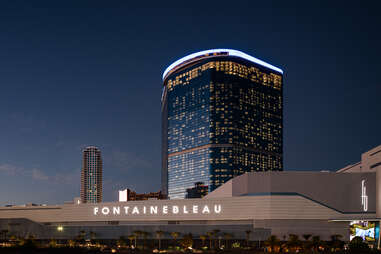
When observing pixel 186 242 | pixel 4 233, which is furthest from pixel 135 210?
pixel 4 233

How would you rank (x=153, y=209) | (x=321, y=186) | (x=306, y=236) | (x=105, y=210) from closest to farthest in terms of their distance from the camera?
1. (x=306, y=236)
2. (x=321, y=186)
3. (x=153, y=209)
4. (x=105, y=210)

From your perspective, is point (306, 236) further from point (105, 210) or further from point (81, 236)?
point (81, 236)

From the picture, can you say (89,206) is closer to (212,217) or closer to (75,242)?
(75,242)

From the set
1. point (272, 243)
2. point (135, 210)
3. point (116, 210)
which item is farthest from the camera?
point (116, 210)

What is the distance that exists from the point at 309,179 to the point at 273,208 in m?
8.94

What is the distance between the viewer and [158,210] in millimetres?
95875

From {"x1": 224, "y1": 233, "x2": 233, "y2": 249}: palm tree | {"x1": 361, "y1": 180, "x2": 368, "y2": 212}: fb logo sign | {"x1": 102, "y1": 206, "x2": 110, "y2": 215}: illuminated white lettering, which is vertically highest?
{"x1": 361, "y1": 180, "x2": 368, "y2": 212}: fb logo sign

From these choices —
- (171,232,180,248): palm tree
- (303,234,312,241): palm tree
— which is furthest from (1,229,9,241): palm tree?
(303,234,312,241): palm tree

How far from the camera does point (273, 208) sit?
87.8m

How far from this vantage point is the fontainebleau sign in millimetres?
92481

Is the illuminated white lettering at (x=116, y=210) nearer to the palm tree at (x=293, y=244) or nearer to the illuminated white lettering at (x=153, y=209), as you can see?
the illuminated white lettering at (x=153, y=209)

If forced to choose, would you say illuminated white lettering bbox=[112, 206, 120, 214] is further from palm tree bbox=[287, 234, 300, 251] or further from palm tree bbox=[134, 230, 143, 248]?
palm tree bbox=[287, 234, 300, 251]

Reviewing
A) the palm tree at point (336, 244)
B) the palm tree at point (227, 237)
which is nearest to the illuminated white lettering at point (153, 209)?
the palm tree at point (227, 237)

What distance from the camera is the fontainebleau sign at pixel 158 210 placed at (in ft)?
303
